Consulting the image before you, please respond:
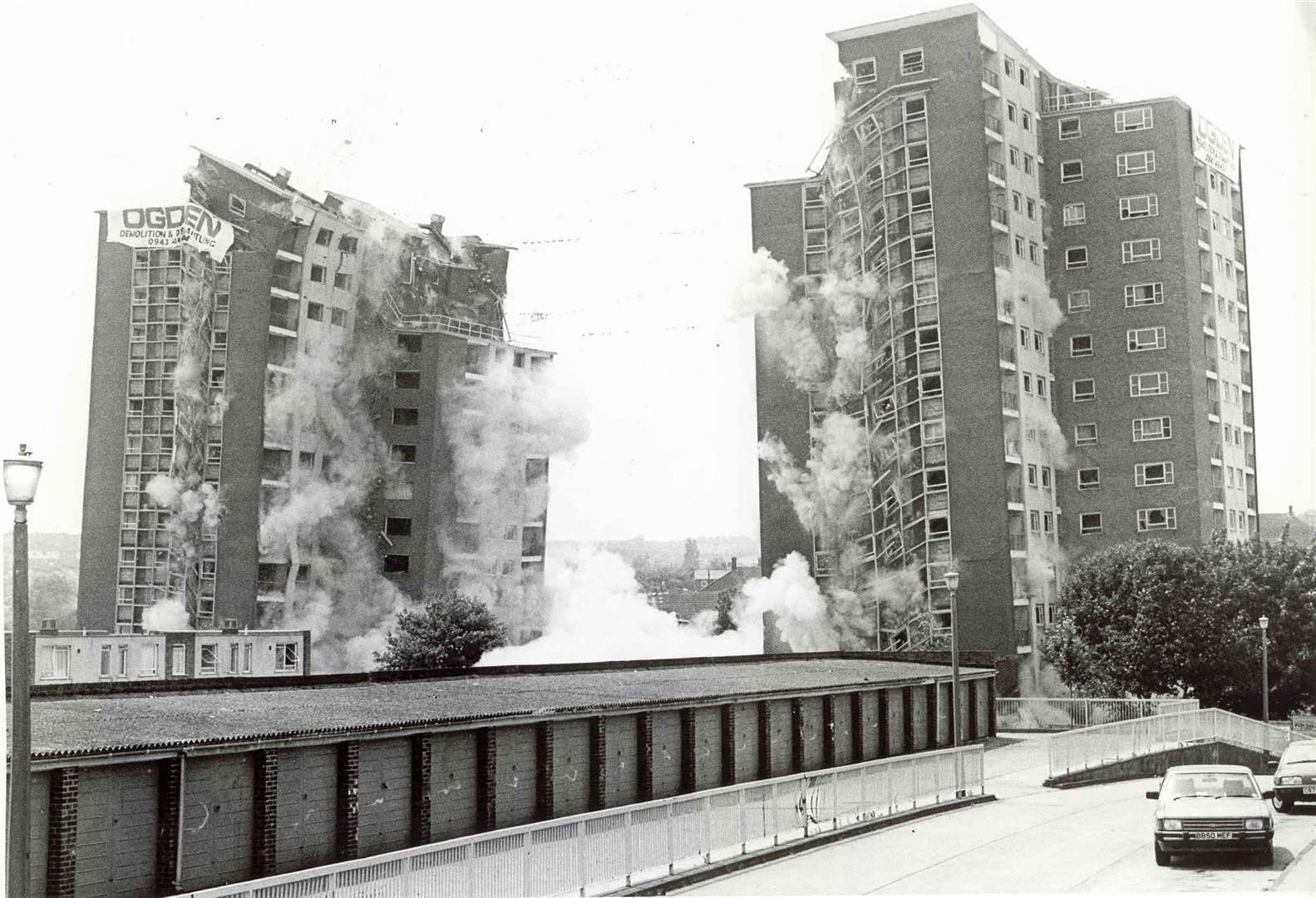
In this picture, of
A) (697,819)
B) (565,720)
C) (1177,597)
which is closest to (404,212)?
(1177,597)

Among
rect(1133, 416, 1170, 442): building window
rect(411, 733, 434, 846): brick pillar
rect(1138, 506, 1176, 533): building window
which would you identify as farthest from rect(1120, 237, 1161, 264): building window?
rect(411, 733, 434, 846): brick pillar

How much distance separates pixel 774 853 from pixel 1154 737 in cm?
1994

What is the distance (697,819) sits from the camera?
19391 mm

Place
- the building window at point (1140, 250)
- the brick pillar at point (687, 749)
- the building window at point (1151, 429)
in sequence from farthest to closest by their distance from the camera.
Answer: the building window at point (1140, 250)
the building window at point (1151, 429)
the brick pillar at point (687, 749)

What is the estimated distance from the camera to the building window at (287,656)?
60938mm

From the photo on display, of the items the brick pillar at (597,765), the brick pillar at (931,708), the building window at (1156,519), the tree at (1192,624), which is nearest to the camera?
the brick pillar at (597,765)

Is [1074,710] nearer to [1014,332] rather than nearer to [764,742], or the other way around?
[764,742]

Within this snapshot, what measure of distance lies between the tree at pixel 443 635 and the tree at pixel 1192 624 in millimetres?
25859

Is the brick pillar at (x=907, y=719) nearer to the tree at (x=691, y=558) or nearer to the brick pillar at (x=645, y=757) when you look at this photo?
the brick pillar at (x=645, y=757)

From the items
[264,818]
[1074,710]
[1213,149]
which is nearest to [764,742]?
[264,818]

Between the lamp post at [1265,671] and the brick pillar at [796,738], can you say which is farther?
the lamp post at [1265,671]

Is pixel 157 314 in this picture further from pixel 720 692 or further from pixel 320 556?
pixel 720 692

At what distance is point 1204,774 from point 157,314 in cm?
4977

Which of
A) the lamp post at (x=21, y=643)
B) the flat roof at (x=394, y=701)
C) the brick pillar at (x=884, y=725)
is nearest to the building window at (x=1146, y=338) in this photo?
the flat roof at (x=394, y=701)
